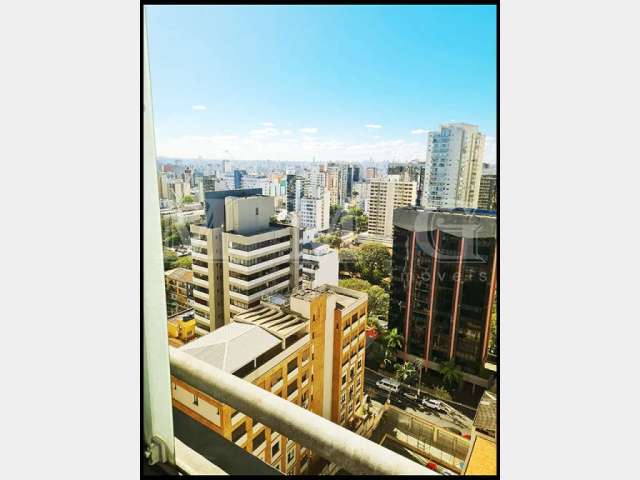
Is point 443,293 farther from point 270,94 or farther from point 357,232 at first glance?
point 270,94

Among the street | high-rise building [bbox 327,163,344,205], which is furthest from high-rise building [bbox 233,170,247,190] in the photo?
the street

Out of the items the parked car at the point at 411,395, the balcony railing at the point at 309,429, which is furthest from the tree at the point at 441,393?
the balcony railing at the point at 309,429

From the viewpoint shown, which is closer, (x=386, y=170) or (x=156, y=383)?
(x=156, y=383)

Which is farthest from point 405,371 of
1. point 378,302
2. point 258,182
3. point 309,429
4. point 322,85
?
point 309,429

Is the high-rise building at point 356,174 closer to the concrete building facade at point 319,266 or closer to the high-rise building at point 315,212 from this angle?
the high-rise building at point 315,212

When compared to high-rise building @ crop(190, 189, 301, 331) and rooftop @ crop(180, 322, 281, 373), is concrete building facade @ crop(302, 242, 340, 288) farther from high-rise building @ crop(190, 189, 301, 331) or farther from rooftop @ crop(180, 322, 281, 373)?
rooftop @ crop(180, 322, 281, 373)

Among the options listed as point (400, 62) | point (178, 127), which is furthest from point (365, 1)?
point (400, 62)
